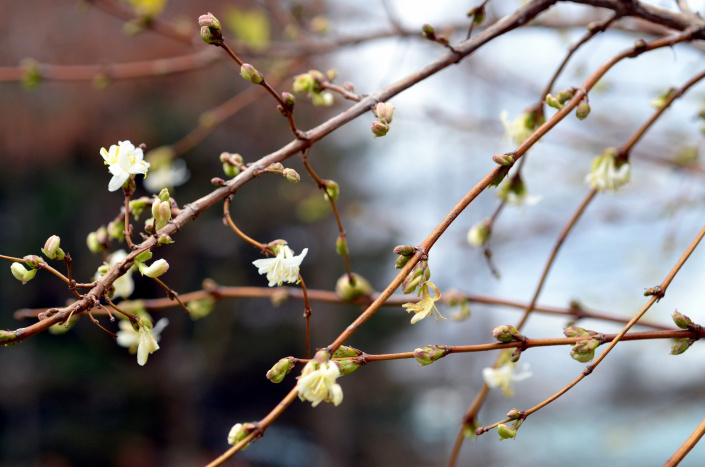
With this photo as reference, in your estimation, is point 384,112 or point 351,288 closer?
point 384,112

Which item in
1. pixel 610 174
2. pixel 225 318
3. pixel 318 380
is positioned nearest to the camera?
pixel 318 380

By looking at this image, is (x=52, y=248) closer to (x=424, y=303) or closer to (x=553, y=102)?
(x=424, y=303)

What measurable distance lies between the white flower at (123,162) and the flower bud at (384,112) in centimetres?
17

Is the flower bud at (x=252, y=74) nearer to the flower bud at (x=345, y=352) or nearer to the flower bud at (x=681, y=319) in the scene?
the flower bud at (x=345, y=352)

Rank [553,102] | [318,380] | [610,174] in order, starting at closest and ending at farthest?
[318,380]
[553,102]
[610,174]

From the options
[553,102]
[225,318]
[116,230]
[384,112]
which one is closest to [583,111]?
[553,102]

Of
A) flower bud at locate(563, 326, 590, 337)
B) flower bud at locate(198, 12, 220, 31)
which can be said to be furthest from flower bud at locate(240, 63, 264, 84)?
flower bud at locate(563, 326, 590, 337)

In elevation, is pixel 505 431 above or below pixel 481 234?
below

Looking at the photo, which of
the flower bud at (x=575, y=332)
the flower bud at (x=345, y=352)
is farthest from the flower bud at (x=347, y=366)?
the flower bud at (x=575, y=332)

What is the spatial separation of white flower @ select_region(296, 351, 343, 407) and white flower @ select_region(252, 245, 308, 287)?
88mm

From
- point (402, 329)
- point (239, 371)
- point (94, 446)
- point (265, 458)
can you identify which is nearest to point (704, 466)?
point (402, 329)

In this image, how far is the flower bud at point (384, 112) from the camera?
1.33 ft

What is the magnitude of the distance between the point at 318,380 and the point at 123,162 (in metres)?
0.22

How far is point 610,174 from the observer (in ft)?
1.90
